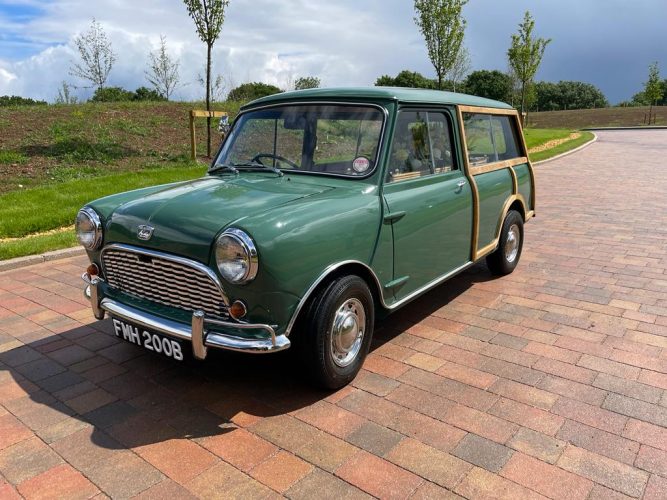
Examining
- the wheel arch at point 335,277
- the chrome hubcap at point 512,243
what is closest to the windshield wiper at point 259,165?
the wheel arch at point 335,277

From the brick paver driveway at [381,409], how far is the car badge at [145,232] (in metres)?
0.96

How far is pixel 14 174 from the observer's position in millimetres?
9391

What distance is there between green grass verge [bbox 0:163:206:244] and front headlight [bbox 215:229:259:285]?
4707mm

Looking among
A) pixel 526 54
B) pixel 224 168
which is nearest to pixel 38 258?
pixel 224 168

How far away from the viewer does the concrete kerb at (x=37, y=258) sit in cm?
572

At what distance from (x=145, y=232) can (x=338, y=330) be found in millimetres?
1221

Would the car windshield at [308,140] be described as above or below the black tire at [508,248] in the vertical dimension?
above

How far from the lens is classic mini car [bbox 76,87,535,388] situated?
272 centimetres

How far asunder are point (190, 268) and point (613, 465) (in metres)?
2.29

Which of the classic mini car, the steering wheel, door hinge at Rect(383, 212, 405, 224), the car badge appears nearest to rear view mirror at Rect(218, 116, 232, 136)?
the classic mini car

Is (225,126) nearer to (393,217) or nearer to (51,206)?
(393,217)

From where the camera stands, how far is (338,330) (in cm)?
308

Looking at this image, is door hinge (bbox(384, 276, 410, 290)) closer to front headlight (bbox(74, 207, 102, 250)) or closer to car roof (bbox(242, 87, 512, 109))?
car roof (bbox(242, 87, 512, 109))

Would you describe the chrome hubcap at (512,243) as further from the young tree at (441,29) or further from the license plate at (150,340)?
the young tree at (441,29)
